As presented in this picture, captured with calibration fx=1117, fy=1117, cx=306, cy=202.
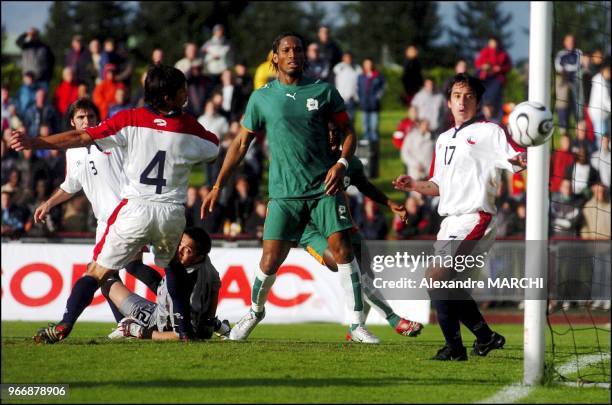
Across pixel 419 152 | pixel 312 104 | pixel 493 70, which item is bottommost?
pixel 419 152

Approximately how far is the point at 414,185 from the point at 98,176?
3.65 metres

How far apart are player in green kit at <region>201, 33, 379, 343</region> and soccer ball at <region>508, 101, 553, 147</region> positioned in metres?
2.45

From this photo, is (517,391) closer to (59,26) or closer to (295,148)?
(295,148)

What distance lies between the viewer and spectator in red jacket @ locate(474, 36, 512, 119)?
23.8 meters

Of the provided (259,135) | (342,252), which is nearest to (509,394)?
(342,252)

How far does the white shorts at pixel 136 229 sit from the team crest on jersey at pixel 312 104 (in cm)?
159

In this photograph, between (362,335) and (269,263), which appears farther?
(362,335)

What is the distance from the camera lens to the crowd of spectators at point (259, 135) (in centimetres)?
2003

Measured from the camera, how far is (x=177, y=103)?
9.79 meters

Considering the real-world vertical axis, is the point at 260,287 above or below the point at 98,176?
below

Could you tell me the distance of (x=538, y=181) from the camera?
7.99 meters

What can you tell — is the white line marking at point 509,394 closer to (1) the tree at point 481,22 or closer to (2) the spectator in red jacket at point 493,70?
(2) the spectator in red jacket at point 493,70

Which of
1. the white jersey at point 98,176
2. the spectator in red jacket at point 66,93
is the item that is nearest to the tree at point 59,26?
the spectator in red jacket at point 66,93

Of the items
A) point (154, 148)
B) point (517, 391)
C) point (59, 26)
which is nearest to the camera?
point (517, 391)
